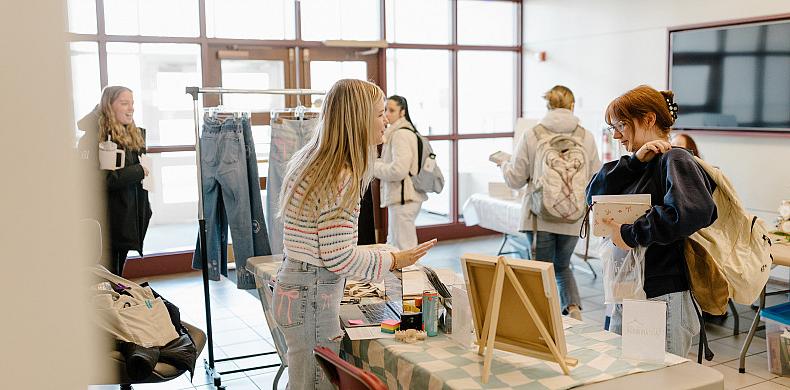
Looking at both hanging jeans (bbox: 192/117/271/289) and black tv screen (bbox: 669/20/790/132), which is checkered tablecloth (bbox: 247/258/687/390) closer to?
hanging jeans (bbox: 192/117/271/289)

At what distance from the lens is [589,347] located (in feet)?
7.27

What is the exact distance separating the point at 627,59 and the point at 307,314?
5317 mm

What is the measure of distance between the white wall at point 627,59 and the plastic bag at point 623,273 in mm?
3479

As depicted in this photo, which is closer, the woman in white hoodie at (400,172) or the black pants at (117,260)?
the black pants at (117,260)

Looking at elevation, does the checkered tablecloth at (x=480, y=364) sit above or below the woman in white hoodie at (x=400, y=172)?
below

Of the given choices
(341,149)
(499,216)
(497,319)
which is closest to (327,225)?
(341,149)

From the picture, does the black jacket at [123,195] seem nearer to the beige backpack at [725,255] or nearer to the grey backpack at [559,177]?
the grey backpack at [559,177]

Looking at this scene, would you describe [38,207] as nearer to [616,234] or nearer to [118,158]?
[616,234]

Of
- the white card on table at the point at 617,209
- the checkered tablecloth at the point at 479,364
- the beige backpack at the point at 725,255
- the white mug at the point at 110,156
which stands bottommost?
the checkered tablecloth at the point at 479,364

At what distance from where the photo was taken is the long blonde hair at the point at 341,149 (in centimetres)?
216

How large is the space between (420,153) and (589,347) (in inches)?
118

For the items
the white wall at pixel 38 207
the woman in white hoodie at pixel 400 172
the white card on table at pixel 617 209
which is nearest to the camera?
the white wall at pixel 38 207

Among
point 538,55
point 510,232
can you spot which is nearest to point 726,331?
point 510,232

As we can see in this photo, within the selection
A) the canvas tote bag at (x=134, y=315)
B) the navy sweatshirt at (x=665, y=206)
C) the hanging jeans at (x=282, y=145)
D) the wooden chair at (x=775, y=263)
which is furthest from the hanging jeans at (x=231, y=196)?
the wooden chair at (x=775, y=263)
